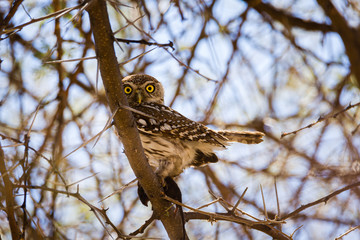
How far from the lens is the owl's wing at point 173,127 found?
3230 millimetres

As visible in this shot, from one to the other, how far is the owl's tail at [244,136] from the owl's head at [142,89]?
2.53 feet

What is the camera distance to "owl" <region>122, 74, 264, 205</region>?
3.25 meters

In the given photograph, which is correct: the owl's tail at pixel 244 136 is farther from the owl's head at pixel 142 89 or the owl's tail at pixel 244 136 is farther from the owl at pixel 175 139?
the owl's head at pixel 142 89

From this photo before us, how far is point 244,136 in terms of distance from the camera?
3600 millimetres

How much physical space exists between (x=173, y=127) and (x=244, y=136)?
2.17ft

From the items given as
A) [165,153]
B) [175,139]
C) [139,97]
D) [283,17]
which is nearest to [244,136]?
[175,139]

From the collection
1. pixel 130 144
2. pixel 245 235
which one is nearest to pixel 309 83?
pixel 245 235

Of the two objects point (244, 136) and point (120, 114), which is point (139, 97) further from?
point (120, 114)

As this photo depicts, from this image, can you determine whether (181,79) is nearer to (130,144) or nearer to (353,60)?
(130,144)

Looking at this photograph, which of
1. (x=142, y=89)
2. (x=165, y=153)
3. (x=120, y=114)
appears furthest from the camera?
(x=142, y=89)

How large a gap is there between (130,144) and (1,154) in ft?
2.10

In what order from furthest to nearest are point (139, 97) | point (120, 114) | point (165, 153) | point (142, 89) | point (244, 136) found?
point (142, 89)
point (139, 97)
point (244, 136)
point (165, 153)
point (120, 114)

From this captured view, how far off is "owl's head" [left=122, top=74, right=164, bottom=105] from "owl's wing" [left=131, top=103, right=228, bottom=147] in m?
0.27

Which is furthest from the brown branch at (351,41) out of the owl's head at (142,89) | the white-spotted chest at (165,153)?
the owl's head at (142,89)
